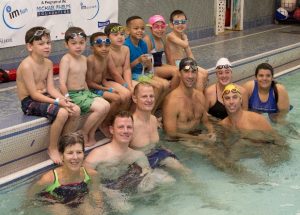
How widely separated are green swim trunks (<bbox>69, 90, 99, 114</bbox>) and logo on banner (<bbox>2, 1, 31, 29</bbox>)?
2874 millimetres

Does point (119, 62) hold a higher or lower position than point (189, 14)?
lower

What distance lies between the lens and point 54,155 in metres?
4.58

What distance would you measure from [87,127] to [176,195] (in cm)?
130

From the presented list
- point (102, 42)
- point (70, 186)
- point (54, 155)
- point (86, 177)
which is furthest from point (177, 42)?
point (70, 186)

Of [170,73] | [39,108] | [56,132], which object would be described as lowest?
[56,132]

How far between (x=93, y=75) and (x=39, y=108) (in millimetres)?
921

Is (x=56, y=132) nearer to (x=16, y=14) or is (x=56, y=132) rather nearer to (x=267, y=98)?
(x=267, y=98)

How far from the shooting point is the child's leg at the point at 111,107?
17.0 ft

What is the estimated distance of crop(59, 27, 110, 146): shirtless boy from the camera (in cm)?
480

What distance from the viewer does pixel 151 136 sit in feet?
16.0

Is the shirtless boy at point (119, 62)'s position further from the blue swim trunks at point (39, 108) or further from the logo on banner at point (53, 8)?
the logo on banner at point (53, 8)

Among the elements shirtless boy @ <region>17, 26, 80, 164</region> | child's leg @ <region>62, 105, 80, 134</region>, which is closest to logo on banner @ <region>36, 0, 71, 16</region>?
shirtless boy @ <region>17, 26, 80, 164</region>

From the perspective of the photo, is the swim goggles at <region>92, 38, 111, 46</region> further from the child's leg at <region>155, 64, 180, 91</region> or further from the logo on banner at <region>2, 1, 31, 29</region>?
the logo on banner at <region>2, 1, 31, 29</region>

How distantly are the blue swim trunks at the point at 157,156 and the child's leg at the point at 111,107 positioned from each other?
0.80 meters
